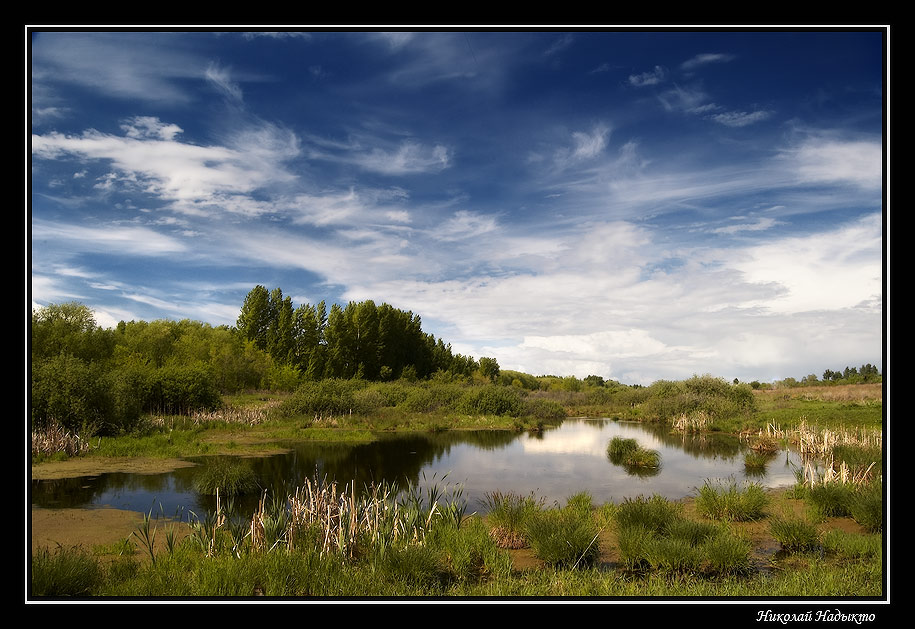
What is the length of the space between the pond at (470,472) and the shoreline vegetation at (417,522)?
46.2 inches

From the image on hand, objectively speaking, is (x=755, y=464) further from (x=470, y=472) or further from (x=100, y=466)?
(x=100, y=466)

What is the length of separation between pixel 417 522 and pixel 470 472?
9.62 m

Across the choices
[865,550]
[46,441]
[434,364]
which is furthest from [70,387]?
[434,364]

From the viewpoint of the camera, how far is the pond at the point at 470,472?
Answer: 14.8m

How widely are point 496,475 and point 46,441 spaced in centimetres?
1668

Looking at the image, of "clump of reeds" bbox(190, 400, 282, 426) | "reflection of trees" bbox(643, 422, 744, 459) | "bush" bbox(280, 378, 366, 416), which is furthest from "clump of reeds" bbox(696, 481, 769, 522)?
"bush" bbox(280, 378, 366, 416)

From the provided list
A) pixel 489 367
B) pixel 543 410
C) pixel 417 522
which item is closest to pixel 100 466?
pixel 417 522

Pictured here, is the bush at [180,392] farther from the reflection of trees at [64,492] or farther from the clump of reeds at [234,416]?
the reflection of trees at [64,492]

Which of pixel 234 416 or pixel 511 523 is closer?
pixel 511 523

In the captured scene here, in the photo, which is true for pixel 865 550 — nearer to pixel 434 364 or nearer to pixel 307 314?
pixel 307 314

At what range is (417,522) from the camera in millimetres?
10148


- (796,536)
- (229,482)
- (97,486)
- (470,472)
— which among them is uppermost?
(796,536)
